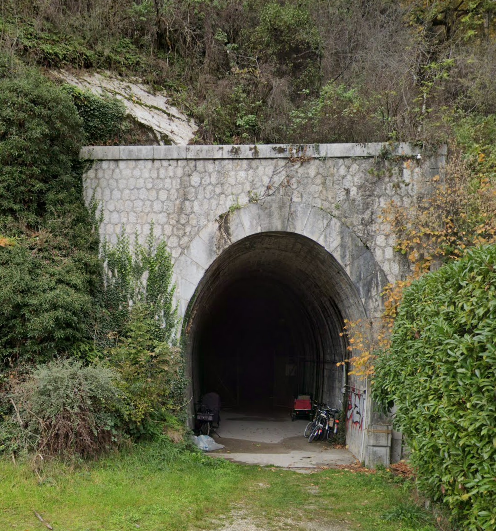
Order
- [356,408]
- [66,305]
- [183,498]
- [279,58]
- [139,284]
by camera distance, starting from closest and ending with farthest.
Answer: [183,498]
[66,305]
[139,284]
[356,408]
[279,58]

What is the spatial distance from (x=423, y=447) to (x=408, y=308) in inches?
76.8

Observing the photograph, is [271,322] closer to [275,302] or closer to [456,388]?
Result: [275,302]

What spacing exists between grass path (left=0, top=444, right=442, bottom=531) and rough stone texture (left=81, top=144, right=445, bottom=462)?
2563 mm

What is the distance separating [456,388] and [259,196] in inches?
245

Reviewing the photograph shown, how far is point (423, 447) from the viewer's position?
598 centimetres

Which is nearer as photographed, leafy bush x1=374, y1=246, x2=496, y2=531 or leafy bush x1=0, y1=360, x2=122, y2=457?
leafy bush x1=374, y1=246, x2=496, y2=531

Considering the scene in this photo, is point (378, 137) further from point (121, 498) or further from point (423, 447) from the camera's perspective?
point (121, 498)

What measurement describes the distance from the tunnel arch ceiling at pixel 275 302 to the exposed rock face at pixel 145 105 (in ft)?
10.5

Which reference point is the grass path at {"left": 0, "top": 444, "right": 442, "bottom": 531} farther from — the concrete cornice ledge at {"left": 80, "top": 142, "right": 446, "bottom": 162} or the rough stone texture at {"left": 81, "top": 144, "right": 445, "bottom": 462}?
the concrete cornice ledge at {"left": 80, "top": 142, "right": 446, "bottom": 162}

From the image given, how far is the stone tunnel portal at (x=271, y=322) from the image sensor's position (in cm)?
1177

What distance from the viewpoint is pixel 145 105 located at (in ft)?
43.8

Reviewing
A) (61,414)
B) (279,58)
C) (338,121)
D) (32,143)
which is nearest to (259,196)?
Answer: (338,121)

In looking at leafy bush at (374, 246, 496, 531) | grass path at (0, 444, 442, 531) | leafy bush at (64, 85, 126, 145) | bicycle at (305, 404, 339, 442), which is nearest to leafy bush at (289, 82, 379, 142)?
leafy bush at (64, 85, 126, 145)

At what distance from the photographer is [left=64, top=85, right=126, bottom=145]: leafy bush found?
11312 millimetres
